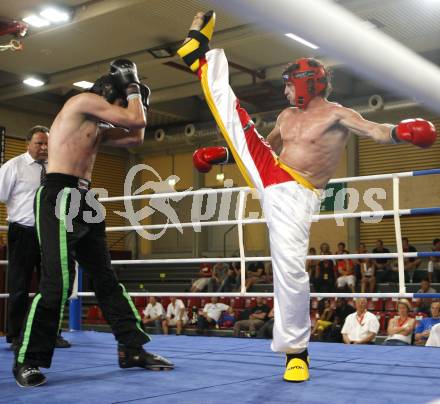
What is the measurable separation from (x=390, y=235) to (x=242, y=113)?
898 cm

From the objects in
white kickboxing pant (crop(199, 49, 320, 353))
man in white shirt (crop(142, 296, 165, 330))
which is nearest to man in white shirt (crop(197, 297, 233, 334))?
man in white shirt (crop(142, 296, 165, 330))

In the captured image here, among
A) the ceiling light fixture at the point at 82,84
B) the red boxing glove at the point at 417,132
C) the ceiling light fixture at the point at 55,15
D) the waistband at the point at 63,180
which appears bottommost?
the waistband at the point at 63,180

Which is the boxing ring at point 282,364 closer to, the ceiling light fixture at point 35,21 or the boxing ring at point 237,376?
the boxing ring at point 237,376

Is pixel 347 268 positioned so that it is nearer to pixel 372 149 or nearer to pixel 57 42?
pixel 372 149

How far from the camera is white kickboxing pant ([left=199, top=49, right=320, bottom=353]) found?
231 cm

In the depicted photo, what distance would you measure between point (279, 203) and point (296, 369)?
0.64 metres

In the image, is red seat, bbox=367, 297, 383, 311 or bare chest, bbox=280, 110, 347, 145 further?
red seat, bbox=367, 297, 383, 311

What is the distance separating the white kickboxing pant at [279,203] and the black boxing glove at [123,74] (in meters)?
0.30

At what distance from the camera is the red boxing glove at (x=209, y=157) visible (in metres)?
2.72

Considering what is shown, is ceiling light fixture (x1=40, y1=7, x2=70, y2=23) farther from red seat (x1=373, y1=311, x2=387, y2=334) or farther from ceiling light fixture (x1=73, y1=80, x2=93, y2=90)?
red seat (x1=373, y1=311, x2=387, y2=334)

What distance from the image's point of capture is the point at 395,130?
7.25 ft

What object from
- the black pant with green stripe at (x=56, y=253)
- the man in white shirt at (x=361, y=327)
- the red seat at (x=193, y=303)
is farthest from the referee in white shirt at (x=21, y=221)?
the red seat at (x=193, y=303)

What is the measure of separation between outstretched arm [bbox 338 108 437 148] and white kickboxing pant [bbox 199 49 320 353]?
30 centimetres

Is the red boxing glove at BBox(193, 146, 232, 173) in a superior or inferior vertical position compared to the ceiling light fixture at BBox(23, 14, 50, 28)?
inferior
